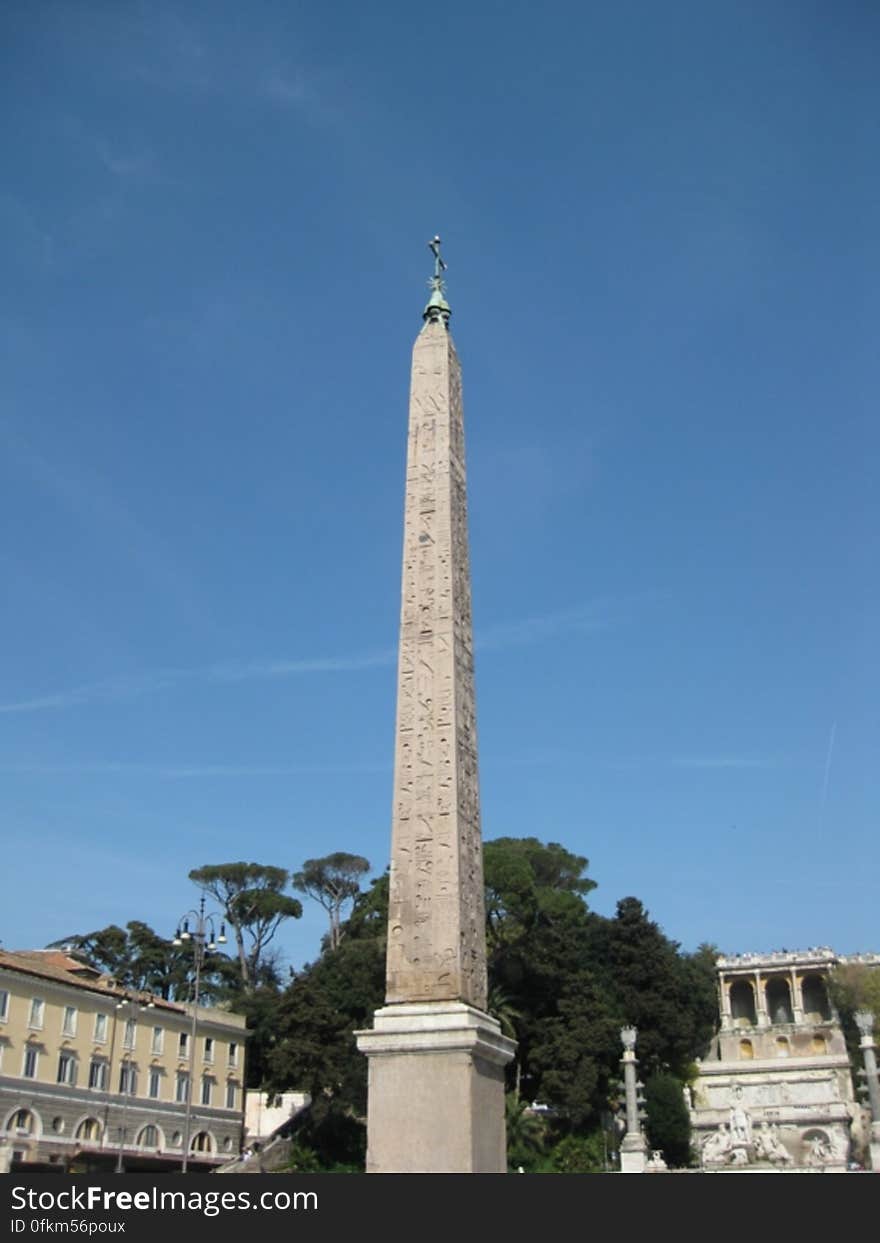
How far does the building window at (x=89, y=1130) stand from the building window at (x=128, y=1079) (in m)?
1.28

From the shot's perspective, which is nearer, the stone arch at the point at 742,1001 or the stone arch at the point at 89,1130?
the stone arch at the point at 89,1130

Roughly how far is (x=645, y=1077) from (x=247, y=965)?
1075 inches

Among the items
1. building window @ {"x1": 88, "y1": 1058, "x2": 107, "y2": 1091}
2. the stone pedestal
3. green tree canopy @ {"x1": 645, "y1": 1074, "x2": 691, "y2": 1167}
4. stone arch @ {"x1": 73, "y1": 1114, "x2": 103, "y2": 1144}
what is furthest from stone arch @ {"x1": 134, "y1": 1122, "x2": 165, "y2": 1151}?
green tree canopy @ {"x1": 645, "y1": 1074, "x2": 691, "y2": 1167}

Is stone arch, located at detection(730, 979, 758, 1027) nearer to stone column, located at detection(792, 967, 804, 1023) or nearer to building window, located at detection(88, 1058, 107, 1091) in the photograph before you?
stone column, located at detection(792, 967, 804, 1023)

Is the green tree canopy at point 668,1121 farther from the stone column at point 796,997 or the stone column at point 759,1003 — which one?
the stone column at point 796,997

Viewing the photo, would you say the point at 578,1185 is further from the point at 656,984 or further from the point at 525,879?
the point at 656,984

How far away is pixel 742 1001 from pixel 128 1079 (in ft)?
147

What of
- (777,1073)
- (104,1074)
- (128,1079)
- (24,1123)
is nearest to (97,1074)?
(104,1074)

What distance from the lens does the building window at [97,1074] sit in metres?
36.4

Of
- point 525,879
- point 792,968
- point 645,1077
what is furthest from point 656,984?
point 792,968

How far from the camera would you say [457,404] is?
48.7 feet

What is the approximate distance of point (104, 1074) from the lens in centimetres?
3706

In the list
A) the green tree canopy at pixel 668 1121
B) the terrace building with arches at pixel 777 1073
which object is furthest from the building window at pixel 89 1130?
the terrace building with arches at pixel 777 1073

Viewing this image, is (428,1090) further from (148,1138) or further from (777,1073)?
(777,1073)
